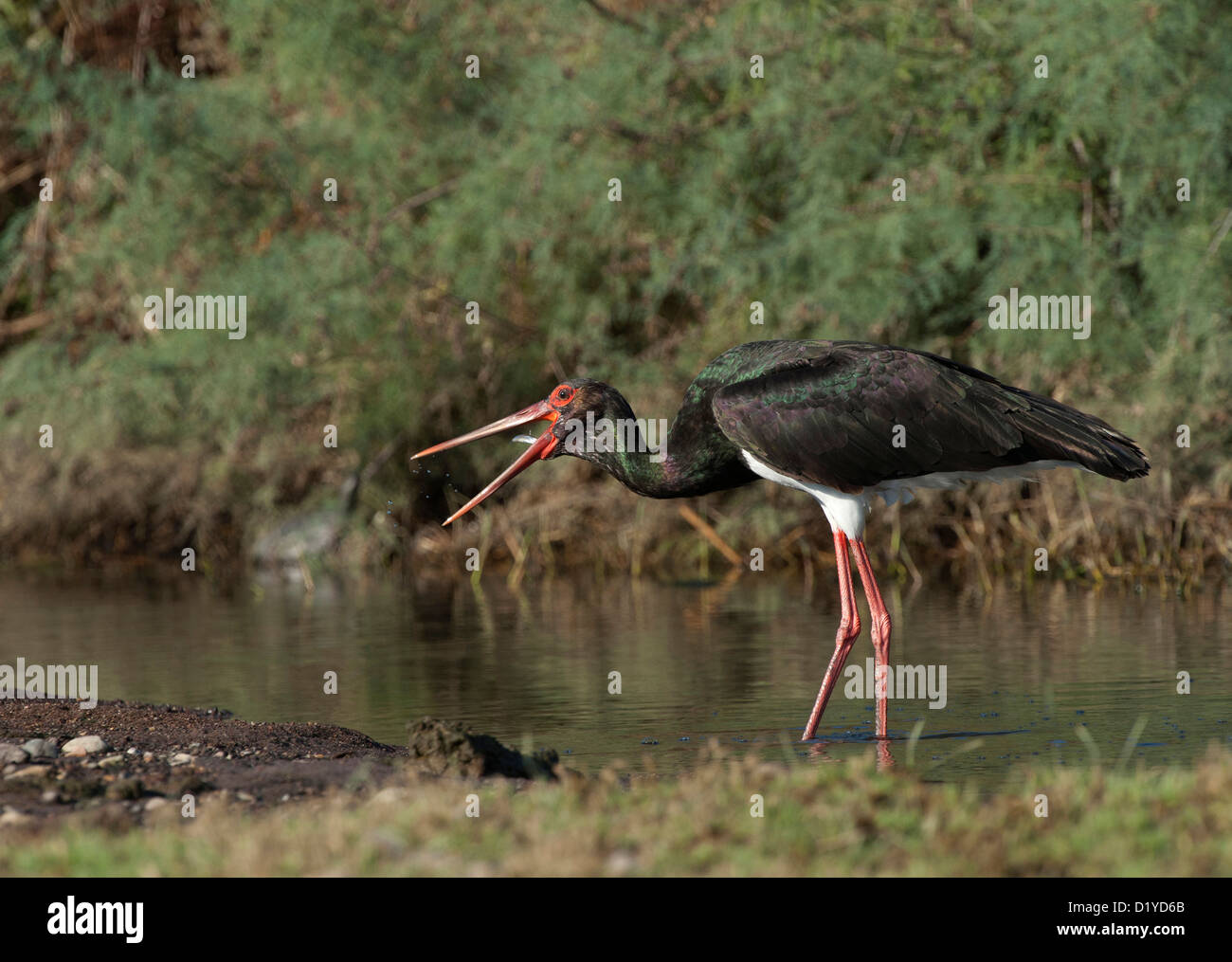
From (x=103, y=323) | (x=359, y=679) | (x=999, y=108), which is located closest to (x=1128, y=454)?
(x=359, y=679)

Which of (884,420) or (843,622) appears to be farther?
(843,622)

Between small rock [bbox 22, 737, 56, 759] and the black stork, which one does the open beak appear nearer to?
the black stork

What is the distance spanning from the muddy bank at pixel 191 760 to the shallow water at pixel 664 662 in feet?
1.64

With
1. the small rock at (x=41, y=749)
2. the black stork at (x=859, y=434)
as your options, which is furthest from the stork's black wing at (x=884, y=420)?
the small rock at (x=41, y=749)

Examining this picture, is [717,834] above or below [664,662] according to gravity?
below

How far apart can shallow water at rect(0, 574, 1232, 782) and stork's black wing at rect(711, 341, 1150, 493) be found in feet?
4.06

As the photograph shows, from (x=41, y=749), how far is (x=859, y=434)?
4.05 m

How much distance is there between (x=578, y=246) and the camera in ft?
A: 53.8

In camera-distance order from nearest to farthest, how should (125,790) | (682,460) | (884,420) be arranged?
(125,790), (884,420), (682,460)

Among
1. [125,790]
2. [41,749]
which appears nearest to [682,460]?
[41,749]

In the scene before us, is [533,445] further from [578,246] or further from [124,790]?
[578,246]

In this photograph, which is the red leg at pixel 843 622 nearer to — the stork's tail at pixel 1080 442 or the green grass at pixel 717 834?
the stork's tail at pixel 1080 442
